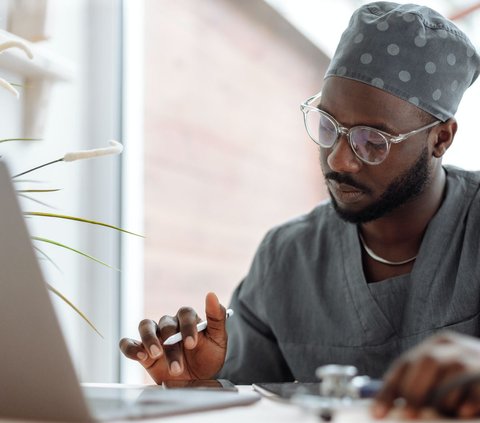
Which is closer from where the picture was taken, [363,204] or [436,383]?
[436,383]

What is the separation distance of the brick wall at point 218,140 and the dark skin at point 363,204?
29.9 inches

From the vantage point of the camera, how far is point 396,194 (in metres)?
1.45

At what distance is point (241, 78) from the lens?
7.57 feet

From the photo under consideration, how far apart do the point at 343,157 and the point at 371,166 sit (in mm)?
63

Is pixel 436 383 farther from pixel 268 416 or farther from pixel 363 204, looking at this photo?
pixel 363 204

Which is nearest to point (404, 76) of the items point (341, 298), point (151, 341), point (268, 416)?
point (341, 298)

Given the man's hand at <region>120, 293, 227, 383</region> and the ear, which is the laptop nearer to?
the man's hand at <region>120, 293, 227, 383</region>

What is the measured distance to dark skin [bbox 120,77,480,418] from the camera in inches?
47.6

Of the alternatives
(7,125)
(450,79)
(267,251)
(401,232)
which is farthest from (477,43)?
(7,125)

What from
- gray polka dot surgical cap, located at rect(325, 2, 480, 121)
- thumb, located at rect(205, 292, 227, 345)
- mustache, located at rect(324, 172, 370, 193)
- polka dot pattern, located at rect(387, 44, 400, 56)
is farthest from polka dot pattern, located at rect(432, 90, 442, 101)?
thumb, located at rect(205, 292, 227, 345)

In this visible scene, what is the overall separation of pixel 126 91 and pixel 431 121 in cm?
97

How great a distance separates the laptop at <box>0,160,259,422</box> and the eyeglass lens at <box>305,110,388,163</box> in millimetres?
709

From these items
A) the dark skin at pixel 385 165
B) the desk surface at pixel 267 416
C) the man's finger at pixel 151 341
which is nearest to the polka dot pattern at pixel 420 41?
the dark skin at pixel 385 165

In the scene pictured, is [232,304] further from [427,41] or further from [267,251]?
[427,41]
